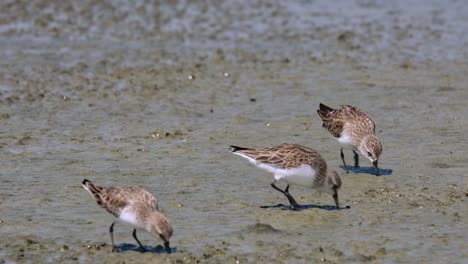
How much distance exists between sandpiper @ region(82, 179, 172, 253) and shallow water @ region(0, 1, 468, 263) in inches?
13.0

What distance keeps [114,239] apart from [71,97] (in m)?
8.07

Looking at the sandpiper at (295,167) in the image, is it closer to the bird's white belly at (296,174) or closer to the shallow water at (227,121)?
the bird's white belly at (296,174)

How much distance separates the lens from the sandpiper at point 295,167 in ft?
39.2

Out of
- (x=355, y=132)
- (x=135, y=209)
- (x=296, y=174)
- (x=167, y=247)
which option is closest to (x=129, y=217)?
(x=135, y=209)

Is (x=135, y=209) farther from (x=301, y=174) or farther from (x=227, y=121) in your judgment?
(x=227, y=121)

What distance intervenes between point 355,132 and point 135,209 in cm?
470

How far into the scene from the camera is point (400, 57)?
22203mm

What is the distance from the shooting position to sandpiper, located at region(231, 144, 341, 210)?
470 inches

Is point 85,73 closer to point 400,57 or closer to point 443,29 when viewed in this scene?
point 400,57

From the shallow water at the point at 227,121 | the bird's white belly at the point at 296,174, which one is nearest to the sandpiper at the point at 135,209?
the shallow water at the point at 227,121

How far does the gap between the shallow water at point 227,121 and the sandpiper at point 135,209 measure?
0.33 m

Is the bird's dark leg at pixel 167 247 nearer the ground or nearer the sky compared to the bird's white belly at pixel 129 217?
nearer the ground

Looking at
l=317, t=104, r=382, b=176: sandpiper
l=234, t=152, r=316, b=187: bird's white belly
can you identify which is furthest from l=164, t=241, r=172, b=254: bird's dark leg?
l=317, t=104, r=382, b=176: sandpiper

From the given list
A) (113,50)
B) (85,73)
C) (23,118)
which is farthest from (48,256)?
(113,50)
